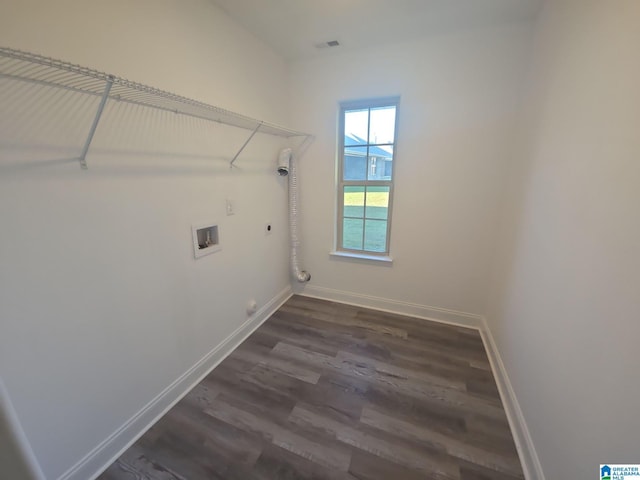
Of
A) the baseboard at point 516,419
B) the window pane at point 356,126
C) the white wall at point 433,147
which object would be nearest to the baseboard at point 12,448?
the baseboard at point 516,419

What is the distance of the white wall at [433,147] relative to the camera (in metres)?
1.94

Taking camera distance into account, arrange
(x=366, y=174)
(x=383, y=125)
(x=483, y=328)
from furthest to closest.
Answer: (x=366, y=174)
(x=383, y=125)
(x=483, y=328)

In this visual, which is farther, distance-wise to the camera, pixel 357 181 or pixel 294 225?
pixel 294 225

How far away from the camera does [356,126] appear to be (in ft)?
8.20

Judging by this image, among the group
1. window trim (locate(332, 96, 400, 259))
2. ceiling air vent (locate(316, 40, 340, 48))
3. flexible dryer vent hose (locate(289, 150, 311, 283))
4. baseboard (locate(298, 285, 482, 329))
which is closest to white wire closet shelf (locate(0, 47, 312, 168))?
flexible dryer vent hose (locate(289, 150, 311, 283))

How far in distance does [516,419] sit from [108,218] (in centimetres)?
246

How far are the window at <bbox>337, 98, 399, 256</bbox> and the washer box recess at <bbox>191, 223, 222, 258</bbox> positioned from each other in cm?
137

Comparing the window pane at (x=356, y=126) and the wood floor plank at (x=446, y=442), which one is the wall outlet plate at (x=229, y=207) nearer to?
the window pane at (x=356, y=126)

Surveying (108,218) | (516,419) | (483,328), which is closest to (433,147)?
(483,328)

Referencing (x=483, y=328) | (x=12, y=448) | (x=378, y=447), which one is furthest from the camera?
(x=483, y=328)

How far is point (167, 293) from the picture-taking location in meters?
1.53

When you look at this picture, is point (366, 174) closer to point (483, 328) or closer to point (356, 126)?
point (356, 126)

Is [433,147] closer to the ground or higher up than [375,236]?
higher up

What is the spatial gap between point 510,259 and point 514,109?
1176mm
